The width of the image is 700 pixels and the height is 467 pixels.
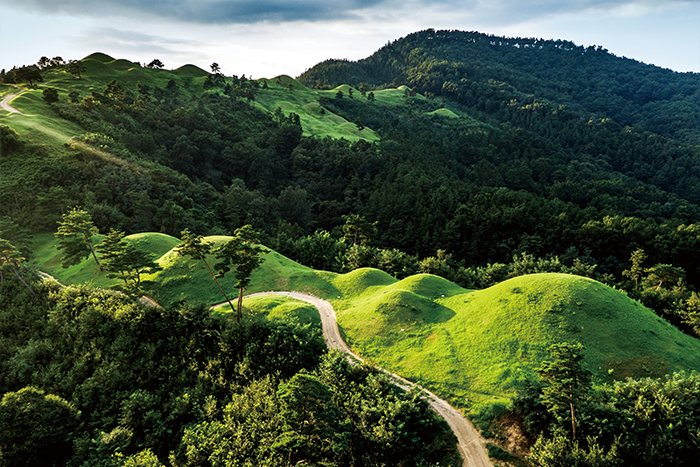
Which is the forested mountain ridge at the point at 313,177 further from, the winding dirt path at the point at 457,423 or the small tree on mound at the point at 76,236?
the winding dirt path at the point at 457,423

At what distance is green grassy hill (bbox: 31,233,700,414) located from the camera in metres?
25.4

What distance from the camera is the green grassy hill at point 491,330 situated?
2542 cm

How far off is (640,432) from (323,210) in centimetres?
10460

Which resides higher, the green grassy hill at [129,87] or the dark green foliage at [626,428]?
the green grassy hill at [129,87]

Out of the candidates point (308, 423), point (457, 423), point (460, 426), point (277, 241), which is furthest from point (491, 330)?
point (277, 241)

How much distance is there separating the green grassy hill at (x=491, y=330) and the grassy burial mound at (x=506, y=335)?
0.08 meters

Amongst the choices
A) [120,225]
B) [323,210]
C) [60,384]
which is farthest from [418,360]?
[323,210]

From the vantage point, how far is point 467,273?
53.0 m

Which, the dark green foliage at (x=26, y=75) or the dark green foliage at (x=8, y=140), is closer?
the dark green foliage at (x=8, y=140)

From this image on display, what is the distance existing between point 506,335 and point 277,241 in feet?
→ 141

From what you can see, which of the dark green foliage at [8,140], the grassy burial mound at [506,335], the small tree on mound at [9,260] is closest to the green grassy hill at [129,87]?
the dark green foliage at [8,140]

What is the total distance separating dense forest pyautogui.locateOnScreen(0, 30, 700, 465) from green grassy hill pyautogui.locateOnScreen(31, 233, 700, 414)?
4.93 meters

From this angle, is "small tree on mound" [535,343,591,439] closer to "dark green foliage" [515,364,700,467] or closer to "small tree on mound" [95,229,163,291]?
"dark green foliage" [515,364,700,467]

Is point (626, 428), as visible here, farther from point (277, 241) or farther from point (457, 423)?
point (277, 241)
